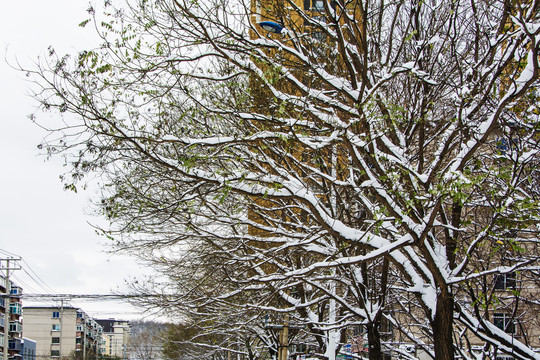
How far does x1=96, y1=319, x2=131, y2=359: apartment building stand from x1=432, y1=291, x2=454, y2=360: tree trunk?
165m

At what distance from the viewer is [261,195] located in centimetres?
923

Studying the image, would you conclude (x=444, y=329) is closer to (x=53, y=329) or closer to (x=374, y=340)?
(x=374, y=340)

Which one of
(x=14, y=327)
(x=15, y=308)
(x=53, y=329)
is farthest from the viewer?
(x=53, y=329)

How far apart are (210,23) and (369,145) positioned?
3.33 m

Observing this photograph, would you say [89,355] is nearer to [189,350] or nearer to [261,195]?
[189,350]

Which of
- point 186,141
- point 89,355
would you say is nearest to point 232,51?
point 186,141

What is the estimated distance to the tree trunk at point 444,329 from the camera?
9.30 metres

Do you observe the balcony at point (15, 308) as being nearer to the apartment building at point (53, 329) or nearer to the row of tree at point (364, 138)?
the apartment building at point (53, 329)

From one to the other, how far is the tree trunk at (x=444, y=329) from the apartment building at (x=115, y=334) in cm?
16466

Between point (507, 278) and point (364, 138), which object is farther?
point (507, 278)

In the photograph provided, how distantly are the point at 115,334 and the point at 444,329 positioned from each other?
180487mm

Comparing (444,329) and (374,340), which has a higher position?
(444,329)

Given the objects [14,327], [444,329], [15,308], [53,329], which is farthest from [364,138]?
[53,329]

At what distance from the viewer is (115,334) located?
17825 centimetres
